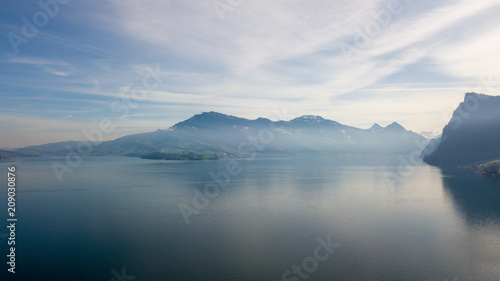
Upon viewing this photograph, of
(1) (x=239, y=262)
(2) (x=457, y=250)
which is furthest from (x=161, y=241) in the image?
(2) (x=457, y=250)

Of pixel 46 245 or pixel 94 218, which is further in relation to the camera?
pixel 94 218

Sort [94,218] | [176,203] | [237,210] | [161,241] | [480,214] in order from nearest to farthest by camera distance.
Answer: [161,241] → [94,218] → [480,214] → [237,210] → [176,203]

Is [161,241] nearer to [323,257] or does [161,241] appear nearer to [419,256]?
[323,257]

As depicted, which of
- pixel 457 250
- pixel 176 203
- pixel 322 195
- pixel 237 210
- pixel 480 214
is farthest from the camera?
pixel 322 195

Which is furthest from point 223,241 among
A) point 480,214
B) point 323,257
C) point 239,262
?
point 480,214

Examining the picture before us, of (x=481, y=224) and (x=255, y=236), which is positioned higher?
(x=255, y=236)

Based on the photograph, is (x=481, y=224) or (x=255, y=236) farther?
(x=481, y=224)

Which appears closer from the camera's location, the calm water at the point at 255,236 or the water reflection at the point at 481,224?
the calm water at the point at 255,236
